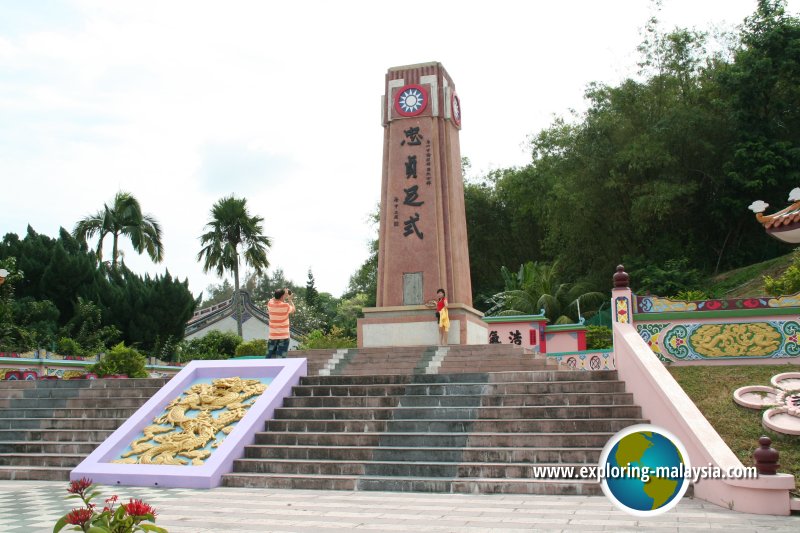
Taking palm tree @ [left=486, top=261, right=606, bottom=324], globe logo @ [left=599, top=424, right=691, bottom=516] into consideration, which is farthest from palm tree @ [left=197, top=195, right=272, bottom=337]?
globe logo @ [left=599, top=424, right=691, bottom=516]

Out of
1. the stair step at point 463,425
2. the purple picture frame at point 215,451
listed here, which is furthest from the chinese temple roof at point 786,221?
the purple picture frame at point 215,451

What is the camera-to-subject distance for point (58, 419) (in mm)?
9453

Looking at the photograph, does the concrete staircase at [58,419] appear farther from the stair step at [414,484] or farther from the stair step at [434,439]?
the stair step at [414,484]

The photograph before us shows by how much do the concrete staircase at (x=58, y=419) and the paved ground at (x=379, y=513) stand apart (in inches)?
60.3

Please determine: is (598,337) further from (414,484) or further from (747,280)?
(414,484)

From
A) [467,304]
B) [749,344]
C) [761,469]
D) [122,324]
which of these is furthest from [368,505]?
[122,324]

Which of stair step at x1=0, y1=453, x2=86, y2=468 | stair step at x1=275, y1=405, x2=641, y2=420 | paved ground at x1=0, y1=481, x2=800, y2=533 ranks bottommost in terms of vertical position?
paved ground at x1=0, y1=481, x2=800, y2=533

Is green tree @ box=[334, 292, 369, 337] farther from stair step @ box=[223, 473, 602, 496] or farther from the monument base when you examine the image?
stair step @ box=[223, 473, 602, 496]

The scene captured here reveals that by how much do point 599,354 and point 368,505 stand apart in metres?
8.72

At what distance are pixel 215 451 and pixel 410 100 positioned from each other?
29.4ft

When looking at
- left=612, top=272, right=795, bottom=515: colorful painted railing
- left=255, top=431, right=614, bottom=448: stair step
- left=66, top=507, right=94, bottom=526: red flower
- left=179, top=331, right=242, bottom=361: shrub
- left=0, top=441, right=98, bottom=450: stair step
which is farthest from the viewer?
left=179, top=331, right=242, bottom=361: shrub

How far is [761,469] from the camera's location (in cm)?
538

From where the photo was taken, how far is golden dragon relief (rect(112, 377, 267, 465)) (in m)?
7.74

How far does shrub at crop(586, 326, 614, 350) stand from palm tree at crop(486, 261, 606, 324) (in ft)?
12.5
